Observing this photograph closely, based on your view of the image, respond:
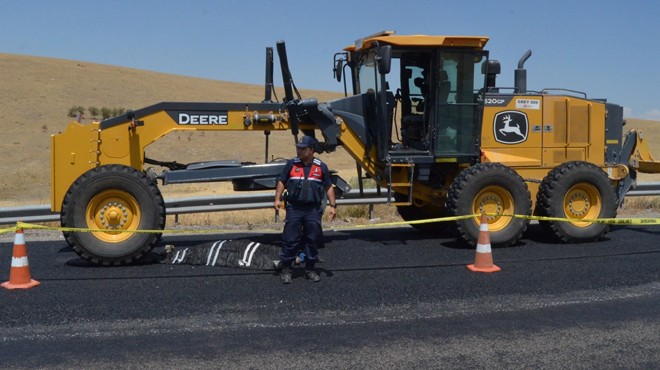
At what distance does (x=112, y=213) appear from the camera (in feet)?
28.8

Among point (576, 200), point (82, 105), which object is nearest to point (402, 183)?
point (576, 200)

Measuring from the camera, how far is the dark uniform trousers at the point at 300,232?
7.84 meters

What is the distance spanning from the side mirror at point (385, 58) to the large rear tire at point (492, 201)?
1820mm

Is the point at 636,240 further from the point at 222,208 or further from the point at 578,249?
the point at 222,208

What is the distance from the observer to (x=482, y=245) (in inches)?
328

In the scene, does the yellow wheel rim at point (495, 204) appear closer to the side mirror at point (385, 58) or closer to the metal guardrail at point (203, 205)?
the side mirror at point (385, 58)

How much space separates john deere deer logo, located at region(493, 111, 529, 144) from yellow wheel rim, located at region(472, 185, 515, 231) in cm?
111

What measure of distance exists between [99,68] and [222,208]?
63188 millimetres

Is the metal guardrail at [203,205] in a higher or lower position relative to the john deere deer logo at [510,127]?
lower

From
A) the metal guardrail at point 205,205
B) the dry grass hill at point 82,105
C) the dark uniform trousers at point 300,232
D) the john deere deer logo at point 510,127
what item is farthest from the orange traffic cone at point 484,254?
the dry grass hill at point 82,105

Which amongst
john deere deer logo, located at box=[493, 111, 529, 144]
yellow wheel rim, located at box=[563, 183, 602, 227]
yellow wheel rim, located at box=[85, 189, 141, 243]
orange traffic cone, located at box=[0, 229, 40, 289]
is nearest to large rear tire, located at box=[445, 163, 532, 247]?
yellow wheel rim, located at box=[563, 183, 602, 227]

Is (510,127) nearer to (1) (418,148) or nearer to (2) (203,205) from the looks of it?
(1) (418,148)

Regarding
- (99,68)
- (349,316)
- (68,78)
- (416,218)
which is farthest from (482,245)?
(99,68)

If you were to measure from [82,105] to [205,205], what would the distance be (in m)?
41.5
